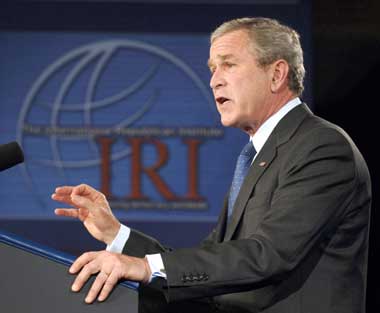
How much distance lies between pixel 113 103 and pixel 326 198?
265 cm

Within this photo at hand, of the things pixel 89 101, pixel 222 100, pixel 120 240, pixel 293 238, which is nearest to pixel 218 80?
pixel 222 100

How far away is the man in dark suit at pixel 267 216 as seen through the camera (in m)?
1.61

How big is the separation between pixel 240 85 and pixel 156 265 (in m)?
0.64

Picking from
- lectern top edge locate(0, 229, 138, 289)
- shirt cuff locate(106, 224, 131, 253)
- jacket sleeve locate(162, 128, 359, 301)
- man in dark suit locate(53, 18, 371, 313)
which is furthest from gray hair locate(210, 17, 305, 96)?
lectern top edge locate(0, 229, 138, 289)

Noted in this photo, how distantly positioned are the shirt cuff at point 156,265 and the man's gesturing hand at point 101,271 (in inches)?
2.8

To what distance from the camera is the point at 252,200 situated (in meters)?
1.90

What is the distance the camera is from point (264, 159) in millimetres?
1957

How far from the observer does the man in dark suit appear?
1.61 m

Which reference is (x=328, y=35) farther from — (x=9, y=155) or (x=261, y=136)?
(x=9, y=155)

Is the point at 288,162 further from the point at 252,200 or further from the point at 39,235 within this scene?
the point at 39,235

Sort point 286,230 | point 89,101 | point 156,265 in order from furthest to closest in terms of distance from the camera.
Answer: point 89,101 → point 286,230 → point 156,265

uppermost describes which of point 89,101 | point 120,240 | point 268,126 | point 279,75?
point 279,75

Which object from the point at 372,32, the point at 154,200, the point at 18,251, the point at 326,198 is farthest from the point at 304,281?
the point at 372,32

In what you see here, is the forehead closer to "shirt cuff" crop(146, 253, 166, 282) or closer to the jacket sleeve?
the jacket sleeve
